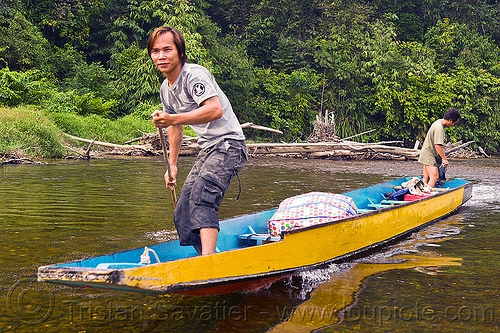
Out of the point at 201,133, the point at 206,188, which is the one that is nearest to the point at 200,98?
the point at 201,133

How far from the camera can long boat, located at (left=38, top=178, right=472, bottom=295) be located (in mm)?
2633

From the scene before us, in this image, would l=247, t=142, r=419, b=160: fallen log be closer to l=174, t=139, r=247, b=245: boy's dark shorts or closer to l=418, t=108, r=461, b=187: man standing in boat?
l=418, t=108, r=461, b=187: man standing in boat

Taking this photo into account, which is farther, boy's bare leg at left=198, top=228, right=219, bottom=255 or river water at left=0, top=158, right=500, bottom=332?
boy's bare leg at left=198, top=228, right=219, bottom=255

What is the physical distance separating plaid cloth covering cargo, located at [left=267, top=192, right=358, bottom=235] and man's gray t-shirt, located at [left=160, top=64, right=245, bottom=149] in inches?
54.0

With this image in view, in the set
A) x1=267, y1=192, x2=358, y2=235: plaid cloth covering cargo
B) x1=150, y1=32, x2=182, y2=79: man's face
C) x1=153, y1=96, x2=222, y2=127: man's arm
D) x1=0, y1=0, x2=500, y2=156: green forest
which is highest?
x1=0, y1=0, x2=500, y2=156: green forest

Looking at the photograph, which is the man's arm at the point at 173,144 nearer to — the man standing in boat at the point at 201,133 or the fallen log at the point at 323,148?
the man standing in boat at the point at 201,133

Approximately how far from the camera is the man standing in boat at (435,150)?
24.3 feet

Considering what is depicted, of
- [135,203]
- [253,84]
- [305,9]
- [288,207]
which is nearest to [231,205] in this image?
[135,203]

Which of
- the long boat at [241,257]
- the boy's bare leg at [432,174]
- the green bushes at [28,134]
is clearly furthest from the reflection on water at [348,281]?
the green bushes at [28,134]

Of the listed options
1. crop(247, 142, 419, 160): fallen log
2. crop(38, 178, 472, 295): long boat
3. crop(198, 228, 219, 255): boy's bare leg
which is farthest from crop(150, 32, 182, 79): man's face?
crop(247, 142, 419, 160): fallen log

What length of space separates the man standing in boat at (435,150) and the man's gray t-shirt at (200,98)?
16.9 ft

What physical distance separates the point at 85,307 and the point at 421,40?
32427mm

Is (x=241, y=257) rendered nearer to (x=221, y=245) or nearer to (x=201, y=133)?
(x=201, y=133)

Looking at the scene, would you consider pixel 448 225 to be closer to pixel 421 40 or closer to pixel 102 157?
pixel 102 157
